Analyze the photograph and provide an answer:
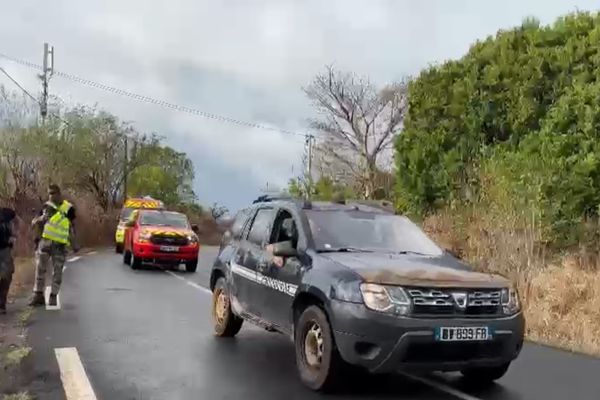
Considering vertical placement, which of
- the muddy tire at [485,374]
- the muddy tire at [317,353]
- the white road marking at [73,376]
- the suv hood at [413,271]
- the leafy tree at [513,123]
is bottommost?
the white road marking at [73,376]

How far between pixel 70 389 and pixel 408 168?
1528cm

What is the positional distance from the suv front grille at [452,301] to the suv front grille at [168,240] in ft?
52.5

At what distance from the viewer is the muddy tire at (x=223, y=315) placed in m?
9.37

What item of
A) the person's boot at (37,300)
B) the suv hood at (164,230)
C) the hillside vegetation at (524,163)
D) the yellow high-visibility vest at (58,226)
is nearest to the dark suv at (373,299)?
the hillside vegetation at (524,163)

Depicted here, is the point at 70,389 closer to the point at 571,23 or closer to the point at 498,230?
the point at 498,230

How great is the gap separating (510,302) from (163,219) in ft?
57.1

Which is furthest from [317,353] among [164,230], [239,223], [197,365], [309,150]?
[309,150]

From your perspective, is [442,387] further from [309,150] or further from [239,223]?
[309,150]

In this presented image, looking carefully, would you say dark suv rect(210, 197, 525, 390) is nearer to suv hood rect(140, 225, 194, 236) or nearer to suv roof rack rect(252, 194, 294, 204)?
suv roof rack rect(252, 194, 294, 204)

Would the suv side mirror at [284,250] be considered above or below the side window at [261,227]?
below

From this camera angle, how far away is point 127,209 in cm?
3203

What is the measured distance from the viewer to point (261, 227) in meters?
8.62

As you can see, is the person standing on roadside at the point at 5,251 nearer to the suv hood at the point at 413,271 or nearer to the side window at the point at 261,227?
the side window at the point at 261,227

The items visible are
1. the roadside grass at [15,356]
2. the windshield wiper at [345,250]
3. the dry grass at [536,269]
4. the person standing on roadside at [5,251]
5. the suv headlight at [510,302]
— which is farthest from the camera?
the person standing on roadside at [5,251]
